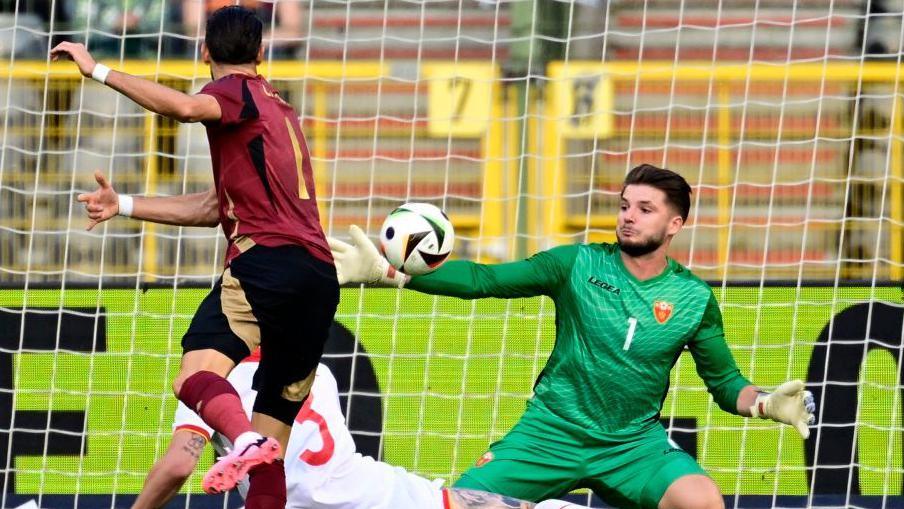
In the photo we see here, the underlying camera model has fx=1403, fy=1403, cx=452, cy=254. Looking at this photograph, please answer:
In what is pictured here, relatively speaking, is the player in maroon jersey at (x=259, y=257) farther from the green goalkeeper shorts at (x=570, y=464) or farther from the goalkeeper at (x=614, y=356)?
the green goalkeeper shorts at (x=570, y=464)

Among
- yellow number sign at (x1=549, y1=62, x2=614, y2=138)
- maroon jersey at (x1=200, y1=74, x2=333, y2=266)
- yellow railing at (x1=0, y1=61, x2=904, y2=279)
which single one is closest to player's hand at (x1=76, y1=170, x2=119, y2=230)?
maroon jersey at (x1=200, y1=74, x2=333, y2=266)

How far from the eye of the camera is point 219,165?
4.61 meters

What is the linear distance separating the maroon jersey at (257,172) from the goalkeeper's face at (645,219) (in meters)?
1.30

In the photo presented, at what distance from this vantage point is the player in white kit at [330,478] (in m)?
4.98

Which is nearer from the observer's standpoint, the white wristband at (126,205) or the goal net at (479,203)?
the white wristband at (126,205)

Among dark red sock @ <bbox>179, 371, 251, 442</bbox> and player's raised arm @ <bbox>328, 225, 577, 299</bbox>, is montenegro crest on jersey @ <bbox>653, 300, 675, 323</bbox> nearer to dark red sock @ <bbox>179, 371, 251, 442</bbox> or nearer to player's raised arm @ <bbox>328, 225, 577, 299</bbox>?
player's raised arm @ <bbox>328, 225, 577, 299</bbox>

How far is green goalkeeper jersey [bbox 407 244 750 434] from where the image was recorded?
5305 millimetres

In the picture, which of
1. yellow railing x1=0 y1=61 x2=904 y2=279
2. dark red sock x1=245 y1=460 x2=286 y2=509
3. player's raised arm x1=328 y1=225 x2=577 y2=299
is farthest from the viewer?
yellow railing x1=0 y1=61 x2=904 y2=279

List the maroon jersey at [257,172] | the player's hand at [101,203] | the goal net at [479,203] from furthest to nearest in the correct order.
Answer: the goal net at [479,203]
the player's hand at [101,203]
the maroon jersey at [257,172]

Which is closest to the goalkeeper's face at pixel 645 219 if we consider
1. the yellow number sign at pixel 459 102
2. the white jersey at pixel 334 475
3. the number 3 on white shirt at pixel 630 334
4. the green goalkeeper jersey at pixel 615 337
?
the green goalkeeper jersey at pixel 615 337

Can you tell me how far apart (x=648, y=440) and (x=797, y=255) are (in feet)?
12.0

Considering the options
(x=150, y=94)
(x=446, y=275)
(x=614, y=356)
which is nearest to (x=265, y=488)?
(x=446, y=275)

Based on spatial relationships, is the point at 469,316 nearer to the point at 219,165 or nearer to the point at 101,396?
the point at 101,396

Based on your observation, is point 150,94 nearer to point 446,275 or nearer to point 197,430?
point 446,275
